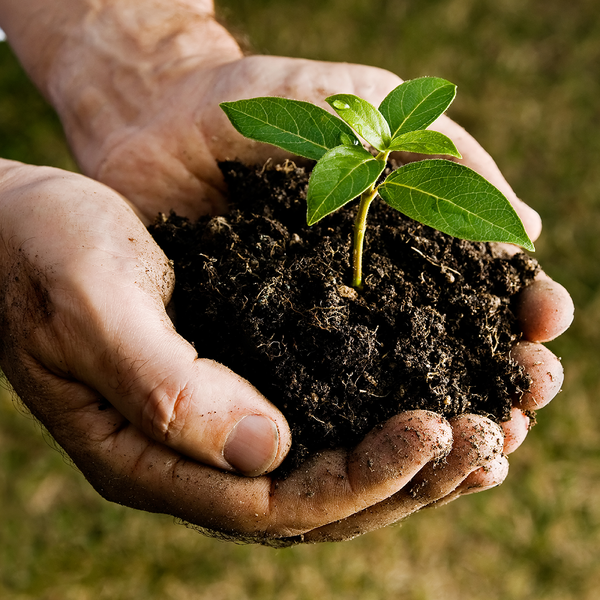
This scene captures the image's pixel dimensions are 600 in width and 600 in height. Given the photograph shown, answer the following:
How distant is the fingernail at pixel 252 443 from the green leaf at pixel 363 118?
791 mm

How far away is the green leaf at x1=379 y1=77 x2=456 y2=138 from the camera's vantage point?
1.52 m

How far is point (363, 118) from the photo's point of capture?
146 centimetres

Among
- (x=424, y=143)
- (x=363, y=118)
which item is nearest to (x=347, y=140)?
(x=363, y=118)

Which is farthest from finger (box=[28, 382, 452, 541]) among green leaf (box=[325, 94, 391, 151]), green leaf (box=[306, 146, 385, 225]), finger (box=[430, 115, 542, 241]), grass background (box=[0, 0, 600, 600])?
grass background (box=[0, 0, 600, 600])

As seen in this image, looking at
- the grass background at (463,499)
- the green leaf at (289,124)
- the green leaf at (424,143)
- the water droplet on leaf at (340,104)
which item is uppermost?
the water droplet on leaf at (340,104)

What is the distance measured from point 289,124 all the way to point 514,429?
1159mm

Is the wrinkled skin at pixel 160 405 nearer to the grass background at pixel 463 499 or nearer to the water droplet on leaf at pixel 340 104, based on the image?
the water droplet on leaf at pixel 340 104

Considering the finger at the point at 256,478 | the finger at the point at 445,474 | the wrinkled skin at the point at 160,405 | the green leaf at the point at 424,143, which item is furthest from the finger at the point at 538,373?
the green leaf at the point at 424,143

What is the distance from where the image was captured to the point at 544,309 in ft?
6.02

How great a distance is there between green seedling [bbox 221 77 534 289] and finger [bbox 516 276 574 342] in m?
0.60

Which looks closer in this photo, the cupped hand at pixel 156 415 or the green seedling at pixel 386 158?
the green seedling at pixel 386 158

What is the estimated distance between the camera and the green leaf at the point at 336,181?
4.28 ft

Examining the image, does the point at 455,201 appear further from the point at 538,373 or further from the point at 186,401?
the point at 186,401

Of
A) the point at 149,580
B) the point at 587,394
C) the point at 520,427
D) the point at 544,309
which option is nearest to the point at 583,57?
the point at 587,394
